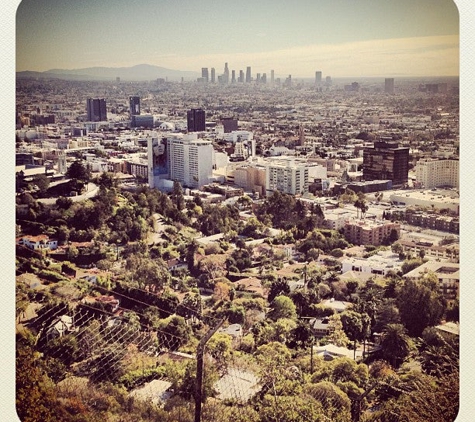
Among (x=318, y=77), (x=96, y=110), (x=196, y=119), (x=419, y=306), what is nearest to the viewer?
(x=419, y=306)

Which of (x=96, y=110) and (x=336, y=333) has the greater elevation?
(x=96, y=110)

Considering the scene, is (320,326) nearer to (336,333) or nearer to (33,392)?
(336,333)

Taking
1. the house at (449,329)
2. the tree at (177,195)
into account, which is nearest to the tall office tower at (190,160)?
the tree at (177,195)

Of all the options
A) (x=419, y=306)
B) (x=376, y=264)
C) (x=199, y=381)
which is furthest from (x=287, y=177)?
(x=199, y=381)

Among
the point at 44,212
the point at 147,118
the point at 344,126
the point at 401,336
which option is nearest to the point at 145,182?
the point at 147,118

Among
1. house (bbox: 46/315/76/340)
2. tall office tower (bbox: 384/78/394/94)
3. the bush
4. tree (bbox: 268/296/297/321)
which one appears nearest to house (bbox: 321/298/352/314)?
tree (bbox: 268/296/297/321)

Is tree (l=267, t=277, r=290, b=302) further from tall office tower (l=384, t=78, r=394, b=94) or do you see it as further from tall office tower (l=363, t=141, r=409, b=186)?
tall office tower (l=384, t=78, r=394, b=94)

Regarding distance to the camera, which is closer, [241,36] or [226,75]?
[241,36]
